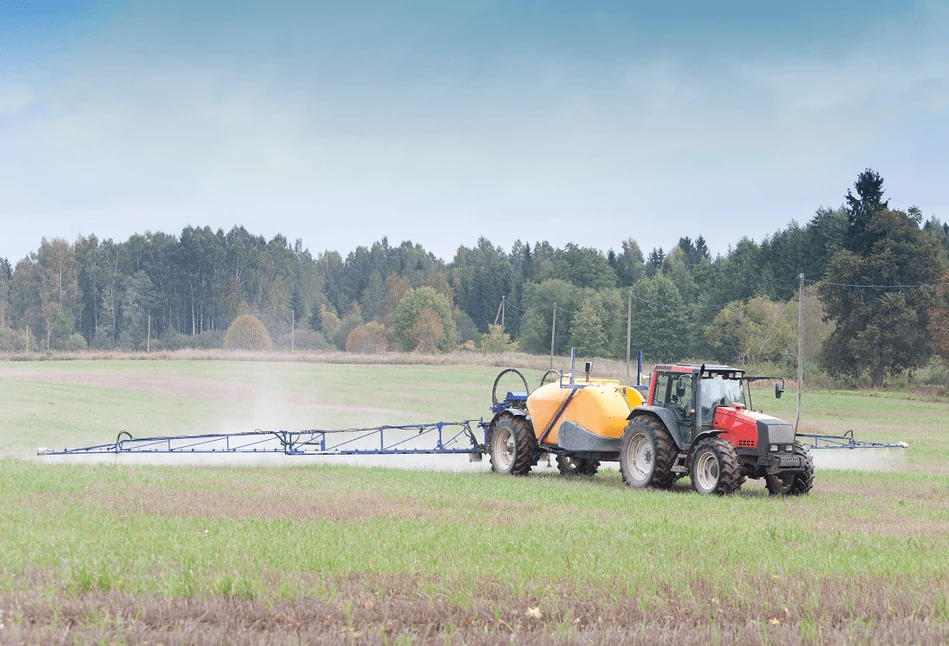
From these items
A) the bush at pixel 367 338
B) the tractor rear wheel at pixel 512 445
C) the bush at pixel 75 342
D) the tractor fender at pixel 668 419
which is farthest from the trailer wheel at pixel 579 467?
the bush at pixel 75 342

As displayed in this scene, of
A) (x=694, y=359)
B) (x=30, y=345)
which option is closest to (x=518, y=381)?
(x=694, y=359)

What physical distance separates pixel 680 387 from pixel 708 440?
151 centimetres

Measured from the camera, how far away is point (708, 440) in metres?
17.0

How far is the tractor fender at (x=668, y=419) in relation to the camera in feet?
58.2

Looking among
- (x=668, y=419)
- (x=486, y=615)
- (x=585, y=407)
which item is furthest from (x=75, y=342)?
(x=486, y=615)

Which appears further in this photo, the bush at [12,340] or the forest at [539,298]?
the bush at [12,340]

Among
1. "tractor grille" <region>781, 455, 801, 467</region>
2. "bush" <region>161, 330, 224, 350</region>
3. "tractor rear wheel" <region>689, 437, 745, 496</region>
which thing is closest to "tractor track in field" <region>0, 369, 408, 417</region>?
"tractor rear wheel" <region>689, 437, 745, 496</region>

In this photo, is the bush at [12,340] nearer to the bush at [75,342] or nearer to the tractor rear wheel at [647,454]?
the bush at [75,342]

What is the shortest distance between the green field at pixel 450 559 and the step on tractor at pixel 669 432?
65cm

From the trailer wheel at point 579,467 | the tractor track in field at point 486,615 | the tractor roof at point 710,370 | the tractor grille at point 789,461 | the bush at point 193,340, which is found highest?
the bush at point 193,340

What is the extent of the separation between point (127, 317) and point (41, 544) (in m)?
134

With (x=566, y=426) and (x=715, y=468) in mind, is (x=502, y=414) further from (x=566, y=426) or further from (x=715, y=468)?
(x=715, y=468)

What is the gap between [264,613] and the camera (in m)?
7.25

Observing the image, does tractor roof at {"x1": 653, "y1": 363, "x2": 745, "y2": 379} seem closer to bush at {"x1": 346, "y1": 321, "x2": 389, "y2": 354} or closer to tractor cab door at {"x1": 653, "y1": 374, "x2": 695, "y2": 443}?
tractor cab door at {"x1": 653, "y1": 374, "x2": 695, "y2": 443}
